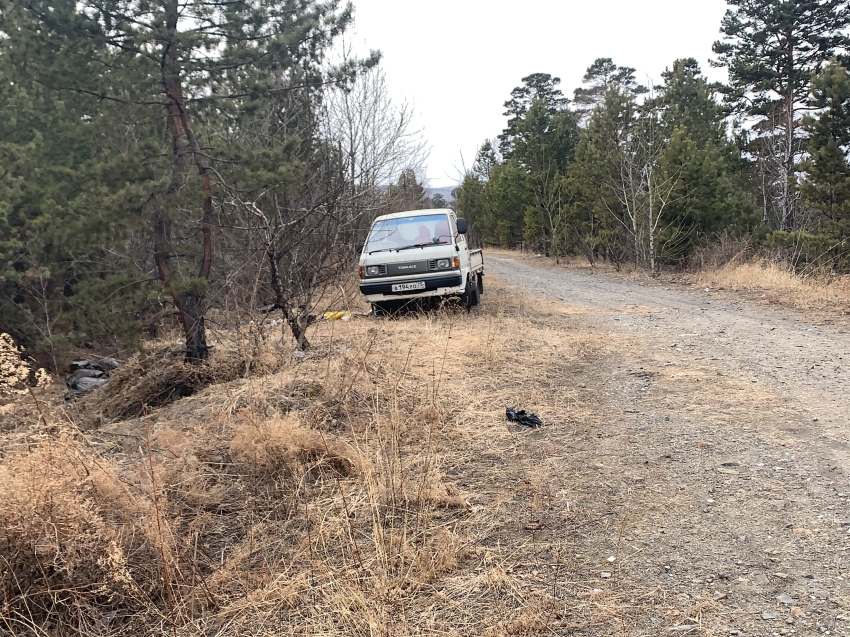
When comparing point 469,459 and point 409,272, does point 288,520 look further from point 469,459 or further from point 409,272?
point 409,272

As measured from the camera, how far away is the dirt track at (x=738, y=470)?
2.29m

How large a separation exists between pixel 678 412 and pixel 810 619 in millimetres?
2654

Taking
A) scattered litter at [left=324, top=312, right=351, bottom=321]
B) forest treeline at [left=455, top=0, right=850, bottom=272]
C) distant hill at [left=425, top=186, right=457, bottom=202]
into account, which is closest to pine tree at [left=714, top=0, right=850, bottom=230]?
forest treeline at [left=455, top=0, right=850, bottom=272]

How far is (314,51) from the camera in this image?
11133mm

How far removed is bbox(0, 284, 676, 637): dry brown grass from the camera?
237cm

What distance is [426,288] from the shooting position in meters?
9.71

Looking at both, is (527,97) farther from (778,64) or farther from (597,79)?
(778,64)

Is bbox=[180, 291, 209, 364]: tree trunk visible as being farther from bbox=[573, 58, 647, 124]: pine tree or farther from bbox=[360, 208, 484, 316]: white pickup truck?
bbox=[573, 58, 647, 124]: pine tree

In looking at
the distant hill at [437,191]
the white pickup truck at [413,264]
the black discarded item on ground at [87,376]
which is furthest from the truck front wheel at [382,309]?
the distant hill at [437,191]

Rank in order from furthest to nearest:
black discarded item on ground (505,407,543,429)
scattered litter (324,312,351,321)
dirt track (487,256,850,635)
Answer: scattered litter (324,312,351,321), black discarded item on ground (505,407,543,429), dirt track (487,256,850,635)

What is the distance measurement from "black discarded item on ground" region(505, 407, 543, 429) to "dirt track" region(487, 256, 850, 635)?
0.54 m

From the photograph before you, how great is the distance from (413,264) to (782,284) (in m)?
8.35

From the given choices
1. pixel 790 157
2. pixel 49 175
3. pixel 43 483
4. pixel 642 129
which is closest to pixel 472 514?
pixel 43 483

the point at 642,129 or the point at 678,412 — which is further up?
the point at 642,129
